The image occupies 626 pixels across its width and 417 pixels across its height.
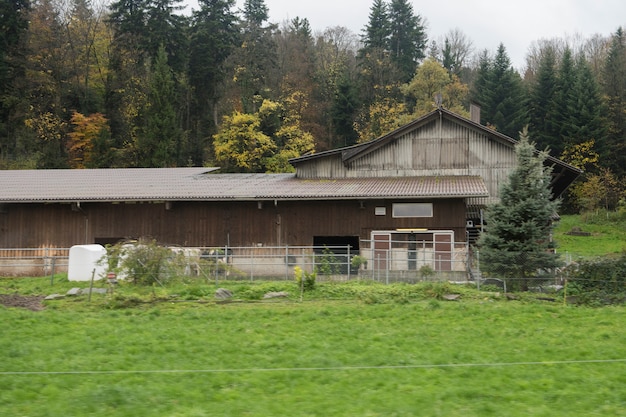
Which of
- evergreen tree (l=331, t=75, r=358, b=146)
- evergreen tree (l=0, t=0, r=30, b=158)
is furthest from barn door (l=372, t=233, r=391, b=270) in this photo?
evergreen tree (l=0, t=0, r=30, b=158)

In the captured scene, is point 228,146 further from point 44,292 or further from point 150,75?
point 44,292

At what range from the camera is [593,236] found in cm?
4222

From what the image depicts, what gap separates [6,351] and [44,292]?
10271mm

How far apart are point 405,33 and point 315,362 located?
64.8 m

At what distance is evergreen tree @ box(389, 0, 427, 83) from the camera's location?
69062mm

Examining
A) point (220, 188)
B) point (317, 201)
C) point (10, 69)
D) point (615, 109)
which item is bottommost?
point (317, 201)

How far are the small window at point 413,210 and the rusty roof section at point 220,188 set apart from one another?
0.68 metres

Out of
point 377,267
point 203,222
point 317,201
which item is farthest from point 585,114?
point 203,222

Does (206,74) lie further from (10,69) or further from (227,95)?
(10,69)

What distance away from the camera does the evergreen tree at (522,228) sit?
66.3 ft

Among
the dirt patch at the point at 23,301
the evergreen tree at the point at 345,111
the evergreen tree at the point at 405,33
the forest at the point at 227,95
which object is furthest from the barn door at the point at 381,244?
the evergreen tree at the point at 405,33

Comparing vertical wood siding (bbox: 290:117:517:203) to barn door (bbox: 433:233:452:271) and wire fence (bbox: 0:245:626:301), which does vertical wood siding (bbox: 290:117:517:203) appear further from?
wire fence (bbox: 0:245:626:301)

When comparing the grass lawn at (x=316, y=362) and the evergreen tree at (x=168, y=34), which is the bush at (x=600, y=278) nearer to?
the grass lawn at (x=316, y=362)

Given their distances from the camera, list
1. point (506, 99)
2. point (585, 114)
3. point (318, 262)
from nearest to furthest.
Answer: point (318, 262) < point (585, 114) < point (506, 99)
